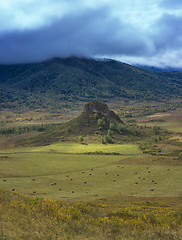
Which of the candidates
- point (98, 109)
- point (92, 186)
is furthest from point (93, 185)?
point (98, 109)

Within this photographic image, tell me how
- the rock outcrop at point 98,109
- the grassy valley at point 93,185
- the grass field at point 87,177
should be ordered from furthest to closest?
1. the rock outcrop at point 98,109
2. the grass field at point 87,177
3. the grassy valley at point 93,185

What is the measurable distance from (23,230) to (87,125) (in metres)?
145

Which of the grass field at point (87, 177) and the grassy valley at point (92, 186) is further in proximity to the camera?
the grass field at point (87, 177)

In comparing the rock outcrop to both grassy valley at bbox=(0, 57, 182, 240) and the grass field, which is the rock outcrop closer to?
grassy valley at bbox=(0, 57, 182, 240)

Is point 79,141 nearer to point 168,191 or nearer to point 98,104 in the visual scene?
point 98,104

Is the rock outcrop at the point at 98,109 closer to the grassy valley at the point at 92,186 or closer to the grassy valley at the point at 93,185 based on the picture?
the grassy valley at the point at 93,185

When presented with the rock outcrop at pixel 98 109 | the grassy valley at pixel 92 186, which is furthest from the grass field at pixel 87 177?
the rock outcrop at pixel 98 109

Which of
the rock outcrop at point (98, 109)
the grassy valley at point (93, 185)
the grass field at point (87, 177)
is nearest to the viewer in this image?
the grassy valley at point (93, 185)

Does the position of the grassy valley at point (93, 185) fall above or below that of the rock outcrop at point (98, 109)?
below

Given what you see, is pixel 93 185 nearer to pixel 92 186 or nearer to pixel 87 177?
pixel 92 186

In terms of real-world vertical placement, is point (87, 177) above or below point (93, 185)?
below

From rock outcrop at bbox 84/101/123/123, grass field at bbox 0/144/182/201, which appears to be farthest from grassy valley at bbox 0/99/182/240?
rock outcrop at bbox 84/101/123/123

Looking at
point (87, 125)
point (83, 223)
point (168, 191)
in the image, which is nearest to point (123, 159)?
point (168, 191)

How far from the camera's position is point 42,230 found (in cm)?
2020
